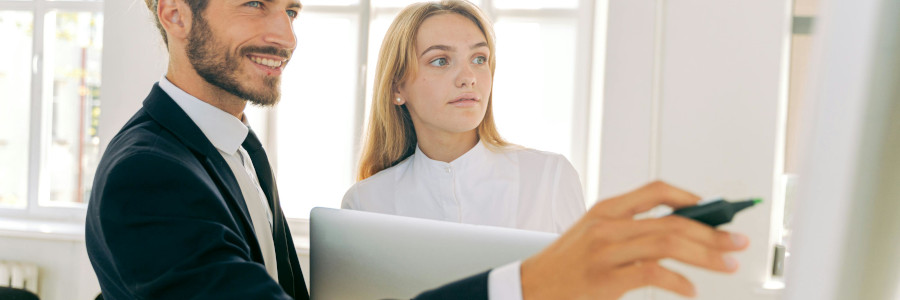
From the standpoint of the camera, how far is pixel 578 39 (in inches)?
123

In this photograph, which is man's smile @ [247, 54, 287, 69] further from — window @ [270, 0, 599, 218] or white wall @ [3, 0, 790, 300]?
window @ [270, 0, 599, 218]

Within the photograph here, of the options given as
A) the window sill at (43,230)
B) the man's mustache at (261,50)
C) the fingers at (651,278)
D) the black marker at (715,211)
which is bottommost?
the window sill at (43,230)

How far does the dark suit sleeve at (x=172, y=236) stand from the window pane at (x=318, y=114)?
8.01 ft

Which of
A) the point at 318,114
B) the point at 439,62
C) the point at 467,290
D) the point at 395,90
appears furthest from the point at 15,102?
the point at 467,290

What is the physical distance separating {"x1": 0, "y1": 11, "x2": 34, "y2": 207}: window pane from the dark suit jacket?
3.49 metres

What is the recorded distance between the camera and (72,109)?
3.93 meters

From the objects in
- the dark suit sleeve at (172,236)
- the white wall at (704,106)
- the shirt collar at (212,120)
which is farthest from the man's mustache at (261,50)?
the white wall at (704,106)

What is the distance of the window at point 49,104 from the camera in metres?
3.68

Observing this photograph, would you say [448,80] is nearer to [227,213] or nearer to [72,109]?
[227,213]

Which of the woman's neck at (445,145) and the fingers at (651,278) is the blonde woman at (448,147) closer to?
the woman's neck at (445,145)

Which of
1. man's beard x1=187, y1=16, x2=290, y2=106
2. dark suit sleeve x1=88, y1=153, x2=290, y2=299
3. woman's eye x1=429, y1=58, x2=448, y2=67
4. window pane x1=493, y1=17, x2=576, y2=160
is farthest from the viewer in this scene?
window pane x1=493, y1=17, x2=576, y2=160

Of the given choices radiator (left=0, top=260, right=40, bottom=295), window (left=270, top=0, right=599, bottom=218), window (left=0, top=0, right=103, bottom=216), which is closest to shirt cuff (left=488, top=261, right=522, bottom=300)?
window (left=270, top=0, right=599, bottom=218)

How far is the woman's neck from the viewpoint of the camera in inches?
59.8

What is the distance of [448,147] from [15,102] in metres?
3.38
